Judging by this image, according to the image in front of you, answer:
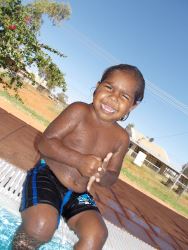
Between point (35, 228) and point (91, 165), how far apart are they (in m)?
0.56

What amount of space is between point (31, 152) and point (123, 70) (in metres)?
3.96

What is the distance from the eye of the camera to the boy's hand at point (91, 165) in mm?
2457

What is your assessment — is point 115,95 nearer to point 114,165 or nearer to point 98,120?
point 98,120

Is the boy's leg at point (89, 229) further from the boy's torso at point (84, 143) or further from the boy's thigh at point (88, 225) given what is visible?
the boy's torso at point (84, 143)

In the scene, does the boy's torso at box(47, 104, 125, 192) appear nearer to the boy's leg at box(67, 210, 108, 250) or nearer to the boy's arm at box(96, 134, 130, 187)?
the boy's arm at box(96, 134, 130, 187)

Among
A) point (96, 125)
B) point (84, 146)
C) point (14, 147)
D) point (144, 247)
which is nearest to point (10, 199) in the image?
point (84, 146)

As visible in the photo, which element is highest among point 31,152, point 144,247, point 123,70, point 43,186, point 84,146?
point 123,70

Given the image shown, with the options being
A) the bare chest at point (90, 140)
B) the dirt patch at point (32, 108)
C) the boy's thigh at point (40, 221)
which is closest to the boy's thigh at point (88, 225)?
the boy's thigh at point (40, 221)

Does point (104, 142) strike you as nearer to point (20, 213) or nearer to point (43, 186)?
point (43, 186)

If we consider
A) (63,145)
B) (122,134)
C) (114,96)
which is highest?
(114,96)

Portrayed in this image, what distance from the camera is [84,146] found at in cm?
299

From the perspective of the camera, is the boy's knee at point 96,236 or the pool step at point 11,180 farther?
the pool step at point 11,180

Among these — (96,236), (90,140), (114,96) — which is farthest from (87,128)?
(96,236)

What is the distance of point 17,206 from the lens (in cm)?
294
